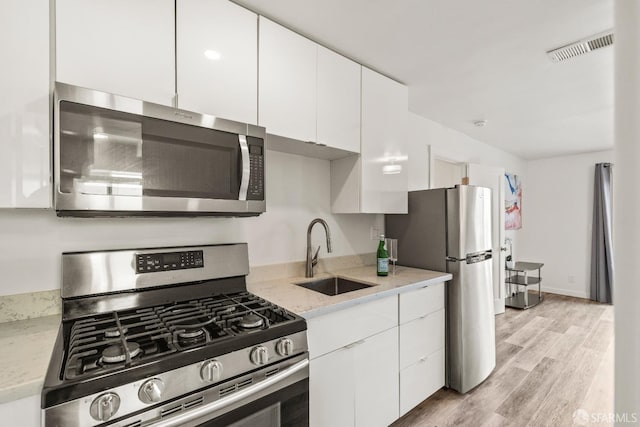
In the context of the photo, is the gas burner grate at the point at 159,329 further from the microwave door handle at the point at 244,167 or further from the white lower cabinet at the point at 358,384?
the microwave door handle at the point at 244,167

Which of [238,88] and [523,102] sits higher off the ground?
[523,102]

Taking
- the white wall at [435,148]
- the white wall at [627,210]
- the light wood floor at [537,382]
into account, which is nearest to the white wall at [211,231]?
the white wall at [435,148]

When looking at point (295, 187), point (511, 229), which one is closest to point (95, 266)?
point (295, 187)

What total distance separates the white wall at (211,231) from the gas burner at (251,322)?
652mm

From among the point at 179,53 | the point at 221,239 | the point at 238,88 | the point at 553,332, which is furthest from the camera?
the point at 553,332

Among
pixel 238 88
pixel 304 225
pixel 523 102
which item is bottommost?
pixel 304 225

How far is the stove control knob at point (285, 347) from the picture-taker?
1149 millimetres

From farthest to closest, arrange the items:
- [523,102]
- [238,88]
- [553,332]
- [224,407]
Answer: [553,332] → [523,102] → [238,88] → [224,407]

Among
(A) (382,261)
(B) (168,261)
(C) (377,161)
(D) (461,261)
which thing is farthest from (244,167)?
(D) (461,261)

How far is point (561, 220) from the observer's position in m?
5.24

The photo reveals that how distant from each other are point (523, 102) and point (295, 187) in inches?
92.7

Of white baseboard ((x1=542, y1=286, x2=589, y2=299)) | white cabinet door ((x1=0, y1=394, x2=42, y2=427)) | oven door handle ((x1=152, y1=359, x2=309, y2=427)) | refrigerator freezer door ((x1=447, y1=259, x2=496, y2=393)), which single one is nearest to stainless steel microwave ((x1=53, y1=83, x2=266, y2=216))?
white cabinet door ((x1=0, y1=394, x2=42, y2=427))

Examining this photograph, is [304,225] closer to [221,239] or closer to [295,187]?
[295,187]

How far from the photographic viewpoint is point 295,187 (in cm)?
211
